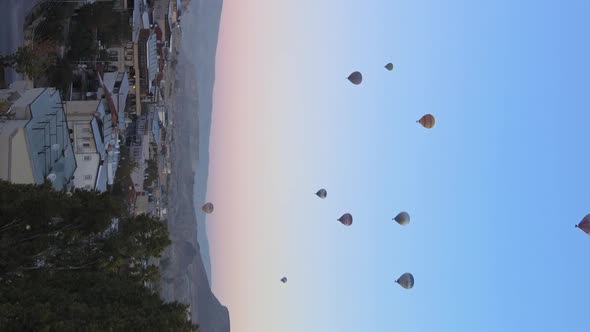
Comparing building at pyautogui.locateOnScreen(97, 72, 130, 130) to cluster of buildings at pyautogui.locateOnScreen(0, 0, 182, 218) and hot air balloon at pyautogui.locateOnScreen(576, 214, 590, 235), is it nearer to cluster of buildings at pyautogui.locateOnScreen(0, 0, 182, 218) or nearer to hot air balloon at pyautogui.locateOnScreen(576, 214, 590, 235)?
cluster of buildings at pyautogui.locateOnScreen(0, 0, 182, 218)

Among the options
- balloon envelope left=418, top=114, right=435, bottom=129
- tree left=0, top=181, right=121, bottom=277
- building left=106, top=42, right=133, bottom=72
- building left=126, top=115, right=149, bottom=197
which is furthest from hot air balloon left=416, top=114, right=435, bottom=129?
building left=126, top=115, right=149, bottom=197

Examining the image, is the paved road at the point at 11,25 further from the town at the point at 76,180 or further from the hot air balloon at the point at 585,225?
the hot air balloon at the point at 585,225

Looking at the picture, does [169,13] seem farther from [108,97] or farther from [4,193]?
[4,193]

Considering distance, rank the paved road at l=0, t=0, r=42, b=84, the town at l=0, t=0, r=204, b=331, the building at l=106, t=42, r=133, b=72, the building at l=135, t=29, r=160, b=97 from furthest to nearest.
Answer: the building at l=135, t=29, r=160, b=97
the building at l=106, t=42, r=133, b=72
the paved road at l=0, t=0, r=42, b=84
the town at l=0, t=0, r=204, b=331

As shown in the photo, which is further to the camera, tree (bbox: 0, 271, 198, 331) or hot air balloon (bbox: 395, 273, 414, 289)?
hot air balloon (bbox: 395, 273, 414, 289)

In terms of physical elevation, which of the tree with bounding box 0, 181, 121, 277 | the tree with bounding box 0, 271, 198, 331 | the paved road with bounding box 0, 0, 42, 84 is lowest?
the tree with bounding box 0, 271, 198, 331

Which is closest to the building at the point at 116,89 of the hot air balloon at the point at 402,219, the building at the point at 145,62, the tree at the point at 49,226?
the building at the point at 145,62

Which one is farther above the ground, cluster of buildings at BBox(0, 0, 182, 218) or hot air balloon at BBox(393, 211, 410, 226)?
cluster of buildings at BBox(0, 0, 182, 218)
